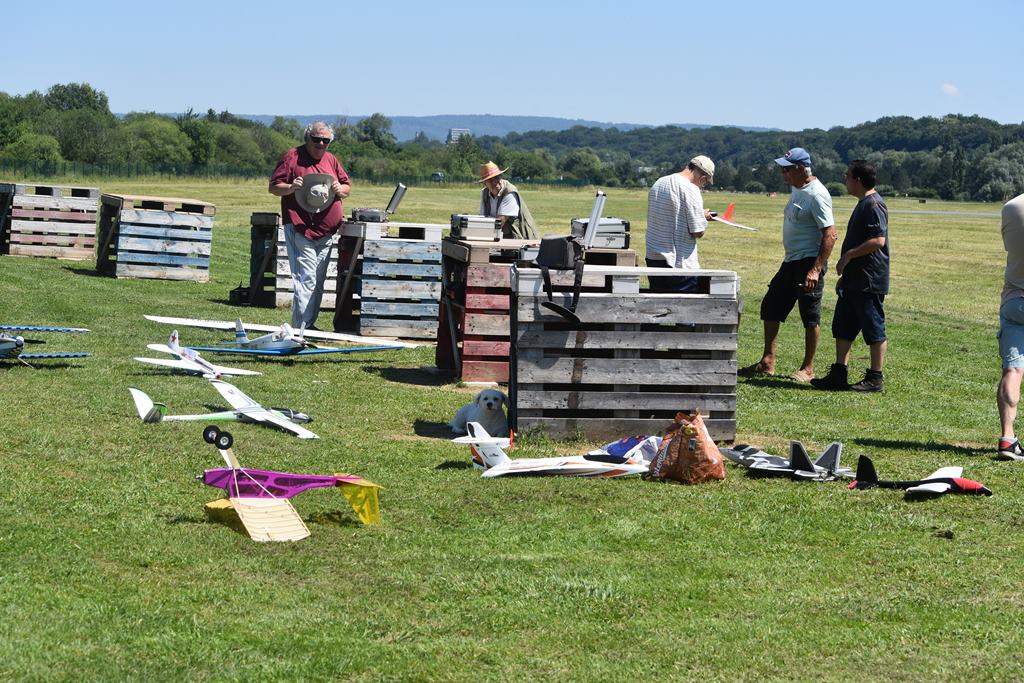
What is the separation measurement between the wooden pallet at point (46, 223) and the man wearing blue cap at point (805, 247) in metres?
13.5

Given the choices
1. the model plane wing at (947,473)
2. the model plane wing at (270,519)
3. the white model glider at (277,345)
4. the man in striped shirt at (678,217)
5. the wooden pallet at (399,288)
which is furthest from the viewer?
the wooden pallet at (399,288)

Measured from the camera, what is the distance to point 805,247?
12023 mm

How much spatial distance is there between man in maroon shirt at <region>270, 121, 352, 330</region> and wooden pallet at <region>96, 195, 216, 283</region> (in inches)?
280

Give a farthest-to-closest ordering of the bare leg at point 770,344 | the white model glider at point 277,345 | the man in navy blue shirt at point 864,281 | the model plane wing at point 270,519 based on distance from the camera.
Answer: the bare leg at point 770,344
the white model glider at point 277,345
the man in navy blue shirt at point 864,281
the model plane wing at point 270,519

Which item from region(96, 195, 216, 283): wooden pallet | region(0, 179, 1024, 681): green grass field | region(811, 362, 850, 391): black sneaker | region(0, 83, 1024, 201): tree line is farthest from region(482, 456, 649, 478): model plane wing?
region(0, 83, 1024, 201): tree line

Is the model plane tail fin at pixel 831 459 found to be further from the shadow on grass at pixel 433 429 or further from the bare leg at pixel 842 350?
the bare leg at pixel 842 350

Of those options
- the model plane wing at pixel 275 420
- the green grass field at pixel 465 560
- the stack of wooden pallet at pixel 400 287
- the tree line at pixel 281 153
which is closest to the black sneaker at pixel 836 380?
the green grass field at pixel 465 560

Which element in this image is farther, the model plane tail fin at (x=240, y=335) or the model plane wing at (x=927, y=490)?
the model plane tail fin at (x=240, y=335)

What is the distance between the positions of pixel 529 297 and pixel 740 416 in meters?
2.39

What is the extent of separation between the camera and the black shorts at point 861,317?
1150 centimetres

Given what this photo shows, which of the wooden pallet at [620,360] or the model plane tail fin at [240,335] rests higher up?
the wooden pallet at [620,360]

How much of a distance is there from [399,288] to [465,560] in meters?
8.61

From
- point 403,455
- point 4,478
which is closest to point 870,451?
point 403,455

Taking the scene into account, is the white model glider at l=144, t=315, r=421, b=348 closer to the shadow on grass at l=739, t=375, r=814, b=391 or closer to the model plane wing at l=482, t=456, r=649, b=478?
the shadow on grass at l=739, t=375, r=814, b=391
